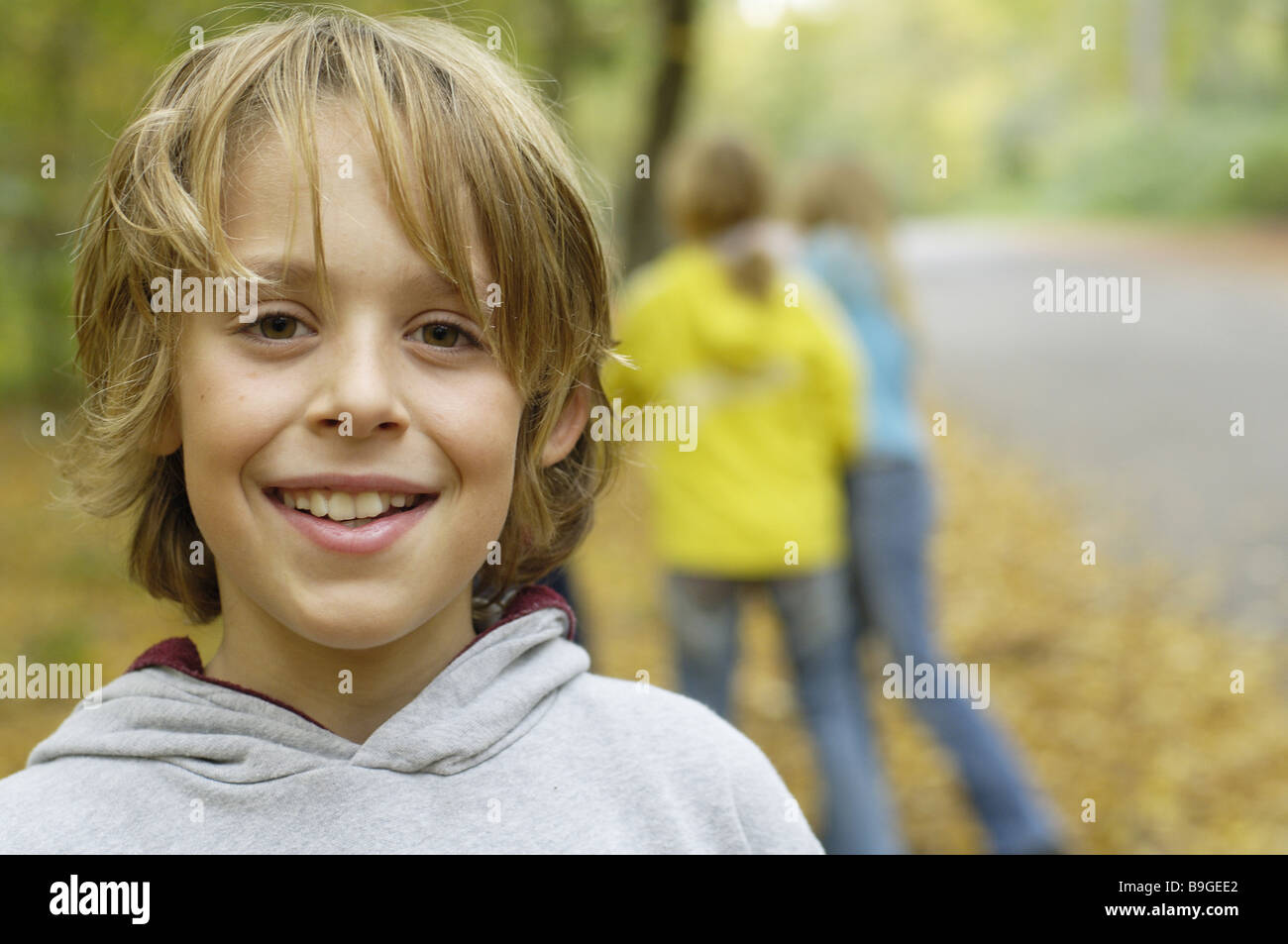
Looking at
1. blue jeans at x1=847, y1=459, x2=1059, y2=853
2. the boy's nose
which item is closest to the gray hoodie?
the boy's nose

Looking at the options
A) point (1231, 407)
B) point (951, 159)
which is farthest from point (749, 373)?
point (951, 159)

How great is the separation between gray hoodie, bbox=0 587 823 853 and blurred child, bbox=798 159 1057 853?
295 centimetres

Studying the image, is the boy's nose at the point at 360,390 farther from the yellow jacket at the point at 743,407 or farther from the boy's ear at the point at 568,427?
the yellow jacket at the point at 743,407

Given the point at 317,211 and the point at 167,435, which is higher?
the point at 317,211

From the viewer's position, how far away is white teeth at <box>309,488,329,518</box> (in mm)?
1350

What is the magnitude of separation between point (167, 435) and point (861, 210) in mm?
3689

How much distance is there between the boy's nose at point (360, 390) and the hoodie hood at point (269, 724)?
34 centimetres

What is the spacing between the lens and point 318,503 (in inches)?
53.2

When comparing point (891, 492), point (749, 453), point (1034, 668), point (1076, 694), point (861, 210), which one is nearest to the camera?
point (749, 453)

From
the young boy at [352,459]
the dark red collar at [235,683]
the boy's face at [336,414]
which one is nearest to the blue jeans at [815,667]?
the dark red collar at [235,683]

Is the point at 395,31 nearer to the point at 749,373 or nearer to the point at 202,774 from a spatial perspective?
the point at 202,774

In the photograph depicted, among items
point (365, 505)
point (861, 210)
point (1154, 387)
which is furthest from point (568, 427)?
point (1154, 387)

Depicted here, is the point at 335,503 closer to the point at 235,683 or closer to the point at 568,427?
the point at 235,683

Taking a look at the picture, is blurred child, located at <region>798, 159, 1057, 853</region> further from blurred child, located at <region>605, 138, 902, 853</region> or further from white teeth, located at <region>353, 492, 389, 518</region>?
white teeth, located at <region>353, 492, 389, 518</region>
